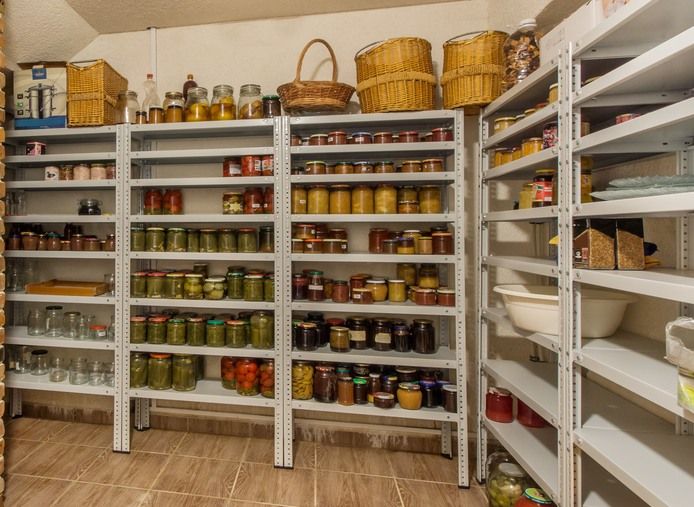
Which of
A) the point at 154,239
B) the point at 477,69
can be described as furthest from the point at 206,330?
the point at 477,69

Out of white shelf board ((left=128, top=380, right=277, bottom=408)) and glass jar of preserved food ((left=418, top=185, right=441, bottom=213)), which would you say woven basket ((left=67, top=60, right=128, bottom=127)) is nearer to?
white shelf board ((left=128, top=380, right=277, bottom=408))

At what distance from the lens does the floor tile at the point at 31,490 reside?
1741 millimetres

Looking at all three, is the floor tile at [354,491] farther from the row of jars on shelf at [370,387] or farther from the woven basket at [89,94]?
the woven basket at [89,94]

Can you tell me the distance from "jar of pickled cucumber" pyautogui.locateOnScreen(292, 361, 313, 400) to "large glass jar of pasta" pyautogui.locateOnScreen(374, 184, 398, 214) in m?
0.89

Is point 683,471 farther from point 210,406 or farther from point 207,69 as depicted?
Answer: point 207,69

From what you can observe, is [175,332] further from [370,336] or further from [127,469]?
[370,336]

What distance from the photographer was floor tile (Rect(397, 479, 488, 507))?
1.76 metres

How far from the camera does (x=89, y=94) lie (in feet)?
6.96

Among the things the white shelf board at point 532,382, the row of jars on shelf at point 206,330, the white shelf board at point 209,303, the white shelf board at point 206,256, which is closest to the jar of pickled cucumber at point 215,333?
the row of jars on shelf at point 206,330

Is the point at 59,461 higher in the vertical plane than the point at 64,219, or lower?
lower

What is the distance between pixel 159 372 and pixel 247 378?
488 mm

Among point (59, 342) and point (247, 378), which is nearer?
point (247, 378)

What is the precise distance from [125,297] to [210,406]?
0.83 m

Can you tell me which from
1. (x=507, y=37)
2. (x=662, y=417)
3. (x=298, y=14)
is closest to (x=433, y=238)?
(x=507, y=37)
